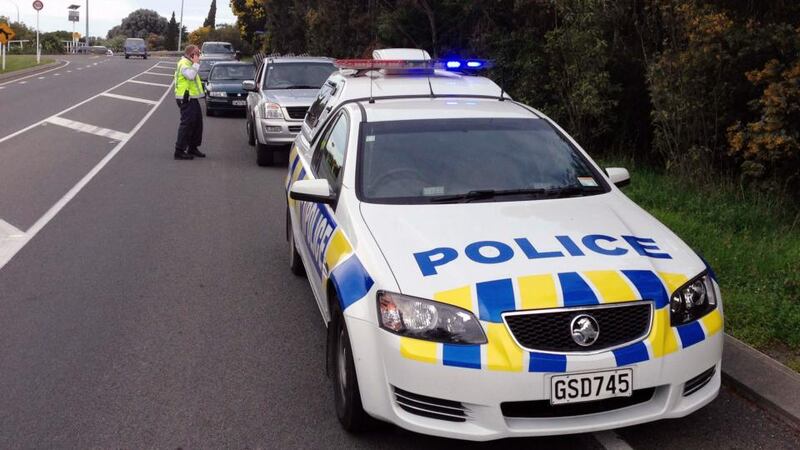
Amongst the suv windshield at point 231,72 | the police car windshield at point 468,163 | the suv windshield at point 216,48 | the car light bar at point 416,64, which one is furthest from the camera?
the suv windshield at point 216,48

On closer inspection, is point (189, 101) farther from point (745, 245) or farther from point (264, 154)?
point (745, 245)

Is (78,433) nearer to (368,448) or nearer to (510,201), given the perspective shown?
(368,448)

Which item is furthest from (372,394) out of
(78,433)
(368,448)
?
(78,433)

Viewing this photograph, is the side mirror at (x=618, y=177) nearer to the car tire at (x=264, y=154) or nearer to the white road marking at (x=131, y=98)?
the car tire at (x=264, y=154)

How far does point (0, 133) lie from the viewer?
18.7 meters

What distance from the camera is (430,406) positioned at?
406cm

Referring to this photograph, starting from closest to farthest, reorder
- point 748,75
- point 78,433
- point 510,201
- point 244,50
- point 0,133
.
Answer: point 78,433
point 510,201
point 748,75
point 0,133
point 244,50

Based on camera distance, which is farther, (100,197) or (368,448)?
(100,197)

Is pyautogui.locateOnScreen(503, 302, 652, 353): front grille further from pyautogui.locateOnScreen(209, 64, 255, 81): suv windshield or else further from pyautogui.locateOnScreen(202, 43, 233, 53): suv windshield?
pyautogui.locateOnScreen(202, 43, 233, 53): suv windshield

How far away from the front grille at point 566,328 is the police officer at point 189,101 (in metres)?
11.7

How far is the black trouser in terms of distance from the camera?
1528cm

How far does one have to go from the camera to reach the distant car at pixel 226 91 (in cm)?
2452

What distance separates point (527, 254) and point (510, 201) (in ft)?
2.92

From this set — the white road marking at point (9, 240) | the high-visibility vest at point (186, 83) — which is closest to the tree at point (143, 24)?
the high-visibility vest at point (186, 83)
